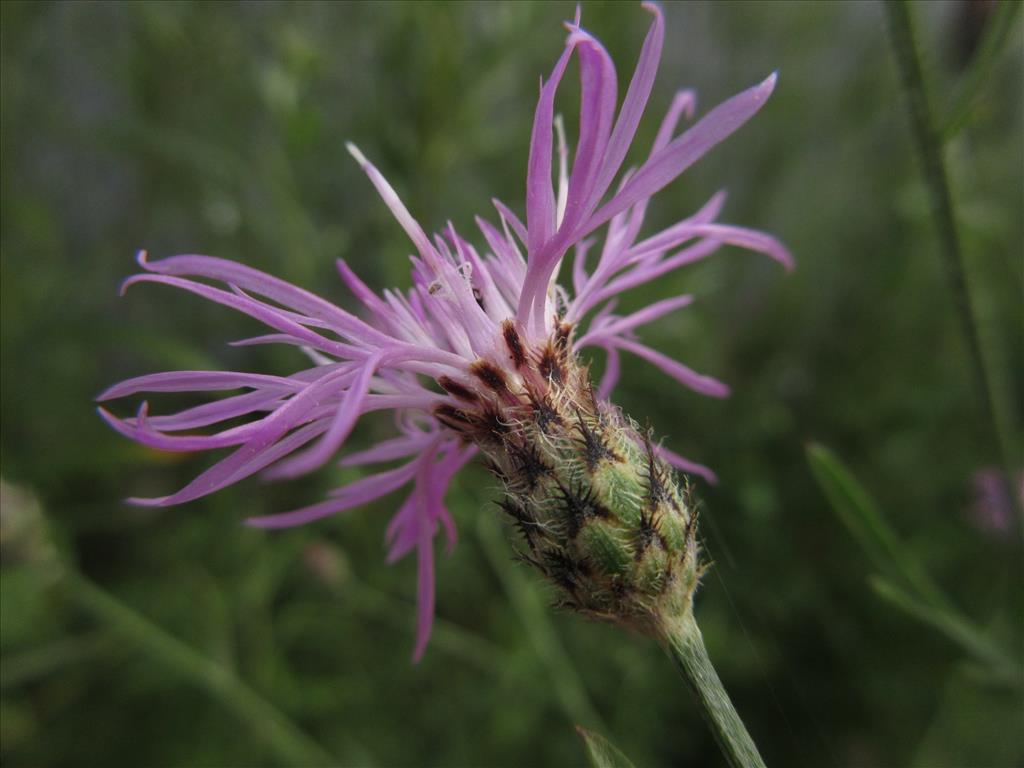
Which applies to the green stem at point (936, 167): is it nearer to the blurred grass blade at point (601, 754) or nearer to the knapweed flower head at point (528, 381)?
the knapweed flower head at point (528, 381)

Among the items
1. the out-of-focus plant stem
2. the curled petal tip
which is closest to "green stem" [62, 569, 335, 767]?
the curled petal tip

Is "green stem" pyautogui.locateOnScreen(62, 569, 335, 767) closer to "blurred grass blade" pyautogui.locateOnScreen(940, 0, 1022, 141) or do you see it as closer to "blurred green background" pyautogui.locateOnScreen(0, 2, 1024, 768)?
"blurred green background" pyautogui.locateOnScreen(0, 2, 1024, 768)

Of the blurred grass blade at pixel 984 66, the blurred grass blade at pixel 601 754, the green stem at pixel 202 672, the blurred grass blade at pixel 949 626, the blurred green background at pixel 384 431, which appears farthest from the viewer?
the blurred green background at pixel 384 431

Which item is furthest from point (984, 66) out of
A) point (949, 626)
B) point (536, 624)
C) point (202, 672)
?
point (202, 672)

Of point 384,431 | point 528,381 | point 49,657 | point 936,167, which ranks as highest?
point 936,167

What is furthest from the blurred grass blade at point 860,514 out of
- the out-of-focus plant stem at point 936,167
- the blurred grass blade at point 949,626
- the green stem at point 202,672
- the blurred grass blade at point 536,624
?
the green stem at point 202,672

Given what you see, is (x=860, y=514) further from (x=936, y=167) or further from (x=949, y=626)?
(x=936, y=167)
